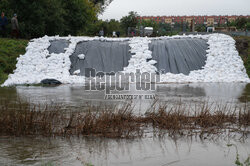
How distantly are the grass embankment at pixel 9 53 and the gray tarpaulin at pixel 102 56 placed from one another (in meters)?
2.54

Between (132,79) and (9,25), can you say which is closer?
(132,79)

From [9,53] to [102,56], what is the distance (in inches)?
165

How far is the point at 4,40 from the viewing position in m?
18.0

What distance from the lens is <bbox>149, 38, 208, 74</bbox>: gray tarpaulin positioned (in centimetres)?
1615

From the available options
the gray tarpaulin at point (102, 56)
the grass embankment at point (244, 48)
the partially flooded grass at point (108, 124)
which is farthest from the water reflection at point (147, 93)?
the grass embankment at point (244, 48)

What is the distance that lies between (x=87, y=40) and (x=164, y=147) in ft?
42.0

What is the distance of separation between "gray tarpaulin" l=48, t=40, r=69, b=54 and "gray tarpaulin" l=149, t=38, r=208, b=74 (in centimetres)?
398

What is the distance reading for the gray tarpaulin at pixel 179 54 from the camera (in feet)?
53.0

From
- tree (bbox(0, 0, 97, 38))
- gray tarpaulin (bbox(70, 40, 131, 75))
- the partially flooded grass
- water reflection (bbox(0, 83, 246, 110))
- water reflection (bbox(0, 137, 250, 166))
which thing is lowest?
water reflection (bbox(0, 137, 250, 166))

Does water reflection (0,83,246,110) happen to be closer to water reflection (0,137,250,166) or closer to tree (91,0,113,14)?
water reflection (0,137,250,166)

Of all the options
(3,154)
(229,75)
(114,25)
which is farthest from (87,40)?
(114,25)

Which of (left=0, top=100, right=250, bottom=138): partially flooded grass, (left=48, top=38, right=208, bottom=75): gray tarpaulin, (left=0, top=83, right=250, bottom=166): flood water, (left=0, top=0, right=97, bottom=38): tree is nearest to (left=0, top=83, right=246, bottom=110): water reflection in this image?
(left=0, top=100, right=250, bottom=138): partially flooded grass

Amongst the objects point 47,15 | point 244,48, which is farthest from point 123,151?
point 47,15

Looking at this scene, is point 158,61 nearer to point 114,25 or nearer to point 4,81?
point 4,81
